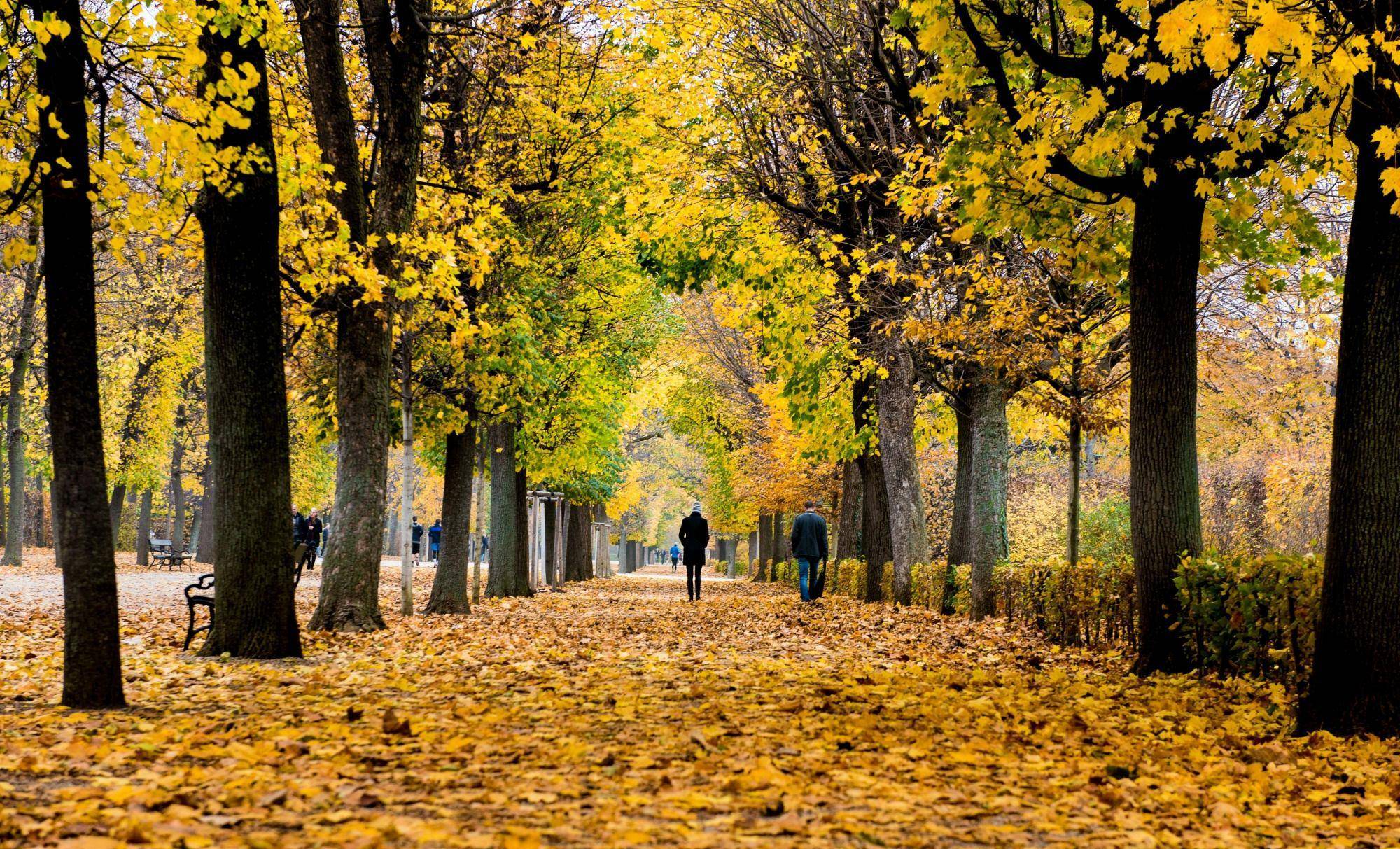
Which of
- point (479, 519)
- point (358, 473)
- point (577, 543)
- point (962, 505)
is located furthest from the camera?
point (577, 543)

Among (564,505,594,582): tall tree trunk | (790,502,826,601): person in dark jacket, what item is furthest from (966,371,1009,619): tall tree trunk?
(564,505,594,582): tall tree trunk

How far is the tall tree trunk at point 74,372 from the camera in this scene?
20.0 ft

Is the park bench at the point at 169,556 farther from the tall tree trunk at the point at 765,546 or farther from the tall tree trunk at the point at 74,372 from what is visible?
the tall tree trunk at the point at 74,372

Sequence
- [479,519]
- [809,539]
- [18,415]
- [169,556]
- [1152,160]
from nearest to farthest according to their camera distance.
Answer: [1152,160]
[479,519]
[809,539]
[18,415]
[169,556]

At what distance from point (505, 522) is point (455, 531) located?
3461 millimetres

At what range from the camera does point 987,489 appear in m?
14.3

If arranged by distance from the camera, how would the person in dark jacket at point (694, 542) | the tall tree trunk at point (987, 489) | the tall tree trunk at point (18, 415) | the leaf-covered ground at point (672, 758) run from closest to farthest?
the leaf-covered ground at point (672, 758)
the tall tree trunk at point (987, 489)
the person in dark jacket at point (694, 542)
the tall tree trunk at point (18, 415)

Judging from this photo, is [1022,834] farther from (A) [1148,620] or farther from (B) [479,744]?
(A) [1148,620]

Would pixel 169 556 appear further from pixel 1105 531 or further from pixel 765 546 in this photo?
pixel 1105 531

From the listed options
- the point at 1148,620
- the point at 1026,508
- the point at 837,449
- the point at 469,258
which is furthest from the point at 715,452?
the point at 1148,620

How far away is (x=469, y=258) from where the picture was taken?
12555 millimetres

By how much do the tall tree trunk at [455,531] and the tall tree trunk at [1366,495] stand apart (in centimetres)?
1172

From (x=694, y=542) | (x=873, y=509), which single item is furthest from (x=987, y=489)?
(x=694, y=542)

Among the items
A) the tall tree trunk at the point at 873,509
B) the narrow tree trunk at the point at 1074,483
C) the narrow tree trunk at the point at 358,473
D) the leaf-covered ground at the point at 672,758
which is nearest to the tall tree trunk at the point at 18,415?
the narrow tree trunk at the point at 358,473
